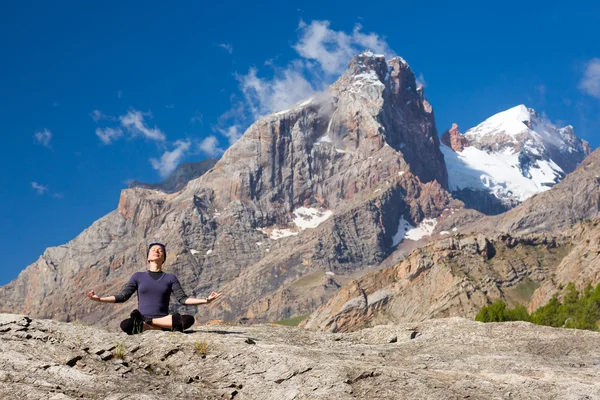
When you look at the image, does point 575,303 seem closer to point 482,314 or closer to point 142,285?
point 482,314

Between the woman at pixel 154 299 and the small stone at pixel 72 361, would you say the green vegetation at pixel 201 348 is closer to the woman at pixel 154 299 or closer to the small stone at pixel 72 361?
the woman at pixel 154 299

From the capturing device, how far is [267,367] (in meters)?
12.8

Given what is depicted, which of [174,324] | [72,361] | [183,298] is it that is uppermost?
[183,298]

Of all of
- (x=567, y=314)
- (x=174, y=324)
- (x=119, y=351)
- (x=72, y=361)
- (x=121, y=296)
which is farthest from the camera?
(x=567, y=314)

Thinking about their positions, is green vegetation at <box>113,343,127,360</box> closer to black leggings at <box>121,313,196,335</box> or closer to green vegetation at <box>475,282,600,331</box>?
black leggings at <box>121,313,196,335</box>

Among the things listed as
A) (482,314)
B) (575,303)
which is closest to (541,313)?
(575,303)

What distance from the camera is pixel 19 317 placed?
1388 centimetres

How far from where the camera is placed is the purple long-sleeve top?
615 inches

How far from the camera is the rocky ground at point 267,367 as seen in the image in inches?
459

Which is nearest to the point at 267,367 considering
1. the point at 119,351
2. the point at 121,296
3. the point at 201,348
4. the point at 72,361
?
the point at 201,348

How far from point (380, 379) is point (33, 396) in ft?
18.3

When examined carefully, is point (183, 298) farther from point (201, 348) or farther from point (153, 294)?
point (201, 348)

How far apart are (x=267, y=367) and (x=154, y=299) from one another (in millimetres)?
3994

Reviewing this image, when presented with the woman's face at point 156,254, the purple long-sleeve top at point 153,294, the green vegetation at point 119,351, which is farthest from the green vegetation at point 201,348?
the woman's face at point 156,254
